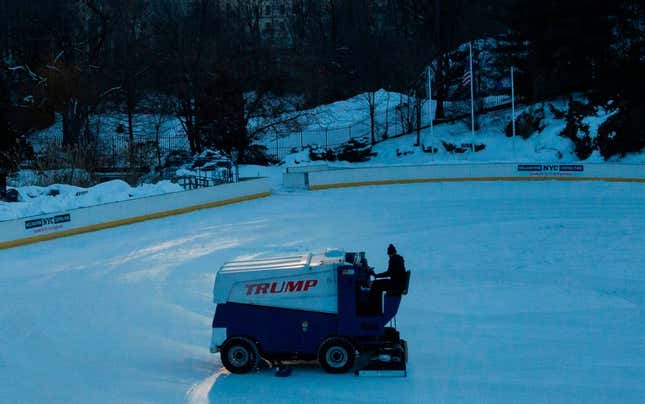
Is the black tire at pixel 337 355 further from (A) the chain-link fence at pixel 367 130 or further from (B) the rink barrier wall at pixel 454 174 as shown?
(A) the chain-link fence at pixel 367 130

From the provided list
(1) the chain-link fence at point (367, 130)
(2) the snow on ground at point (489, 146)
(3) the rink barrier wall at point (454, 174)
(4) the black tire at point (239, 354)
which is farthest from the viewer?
(1) the chain-link fence at point (367, 130)

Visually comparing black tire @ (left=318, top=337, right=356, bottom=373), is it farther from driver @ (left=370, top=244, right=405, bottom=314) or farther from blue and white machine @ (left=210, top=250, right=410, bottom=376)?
driver @ (left=370, top=244, right=405, bottom=314)

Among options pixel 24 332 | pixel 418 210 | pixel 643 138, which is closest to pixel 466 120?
pixel 643 138

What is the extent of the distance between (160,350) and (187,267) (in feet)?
21.8

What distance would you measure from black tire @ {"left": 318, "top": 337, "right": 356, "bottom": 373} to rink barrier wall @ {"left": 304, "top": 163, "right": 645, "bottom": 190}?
957 inches

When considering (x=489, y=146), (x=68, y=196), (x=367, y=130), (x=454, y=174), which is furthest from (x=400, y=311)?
(x=367, y=130)

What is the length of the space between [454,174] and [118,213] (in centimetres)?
1559

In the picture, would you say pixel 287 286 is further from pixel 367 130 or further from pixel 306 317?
pixel 367 130

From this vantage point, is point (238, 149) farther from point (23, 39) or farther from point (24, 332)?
point (24, 332)

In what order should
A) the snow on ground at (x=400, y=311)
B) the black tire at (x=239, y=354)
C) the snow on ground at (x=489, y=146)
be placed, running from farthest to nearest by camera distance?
the snow on ground at (x=489, y=146), the black tire at (x=239, y=354), the snow on ground at (x=400, y=311)

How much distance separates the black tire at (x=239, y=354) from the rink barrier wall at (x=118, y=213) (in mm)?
13387

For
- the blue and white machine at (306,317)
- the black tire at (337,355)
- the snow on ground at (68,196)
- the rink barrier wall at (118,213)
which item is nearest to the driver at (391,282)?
the blue and white machine at (306,317)

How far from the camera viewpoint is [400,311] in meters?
12.9

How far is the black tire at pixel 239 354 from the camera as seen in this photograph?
9617mm
